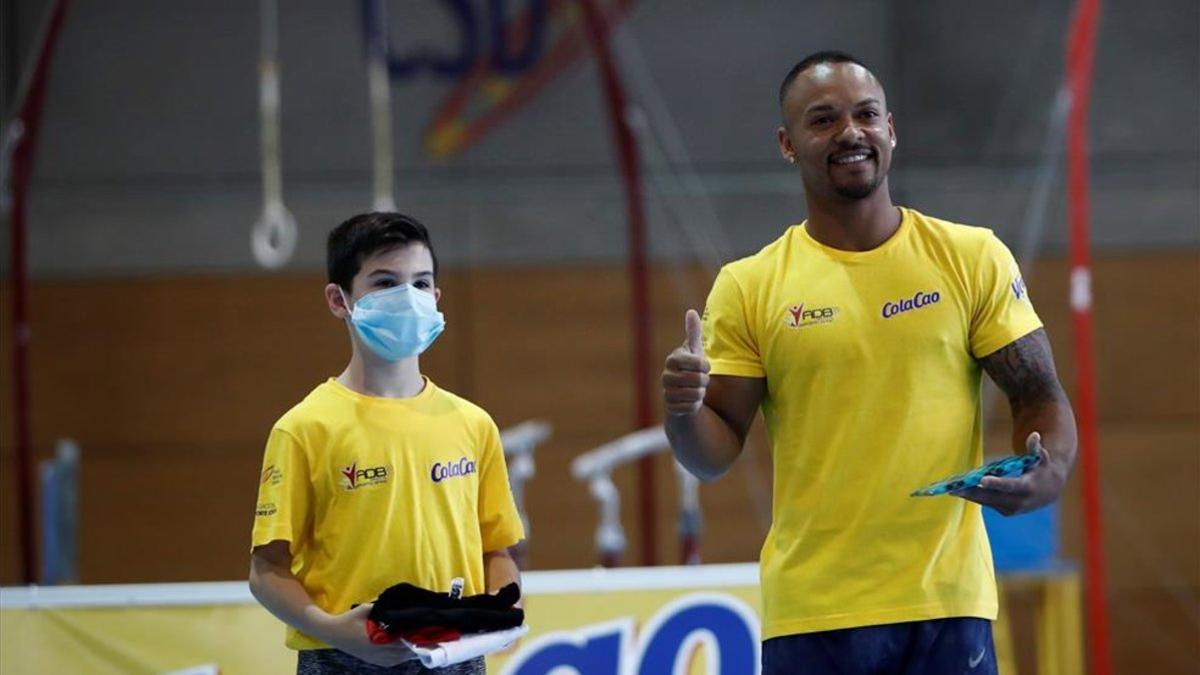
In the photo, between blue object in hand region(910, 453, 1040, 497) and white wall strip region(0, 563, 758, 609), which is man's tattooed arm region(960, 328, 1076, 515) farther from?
white wall strip region(0, 563, 758, 609)

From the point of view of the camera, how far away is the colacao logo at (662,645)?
3803 millimetres

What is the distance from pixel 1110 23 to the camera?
24.5 ft

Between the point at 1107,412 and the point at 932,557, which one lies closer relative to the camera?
the point at 932,557

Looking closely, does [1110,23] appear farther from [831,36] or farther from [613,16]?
[613,16]

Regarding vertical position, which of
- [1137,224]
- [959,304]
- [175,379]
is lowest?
[959,304]

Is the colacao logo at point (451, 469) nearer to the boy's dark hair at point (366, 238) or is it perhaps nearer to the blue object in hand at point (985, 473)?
the boy's dark hair at point (366, 238)

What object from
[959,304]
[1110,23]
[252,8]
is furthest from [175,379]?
[959,304]

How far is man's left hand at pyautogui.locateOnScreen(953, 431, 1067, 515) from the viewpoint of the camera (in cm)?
207

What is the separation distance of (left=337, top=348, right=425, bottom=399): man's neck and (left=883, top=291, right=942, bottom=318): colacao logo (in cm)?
75

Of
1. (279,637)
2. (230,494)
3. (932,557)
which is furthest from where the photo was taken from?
(230,494)

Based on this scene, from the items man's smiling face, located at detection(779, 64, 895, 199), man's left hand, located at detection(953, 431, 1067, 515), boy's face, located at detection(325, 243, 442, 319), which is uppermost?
man's smiling face, located at detection(779, 64, 895, 199)

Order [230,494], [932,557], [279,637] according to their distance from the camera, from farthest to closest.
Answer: [230,494] → [279,637] → [932,557]

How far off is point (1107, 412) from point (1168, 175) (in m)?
1.11

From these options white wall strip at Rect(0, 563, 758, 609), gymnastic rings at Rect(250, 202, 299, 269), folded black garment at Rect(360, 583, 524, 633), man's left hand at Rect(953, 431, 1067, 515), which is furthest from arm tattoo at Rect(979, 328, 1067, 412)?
gymnastic rings at Rect(250, 202, 299, 269)
